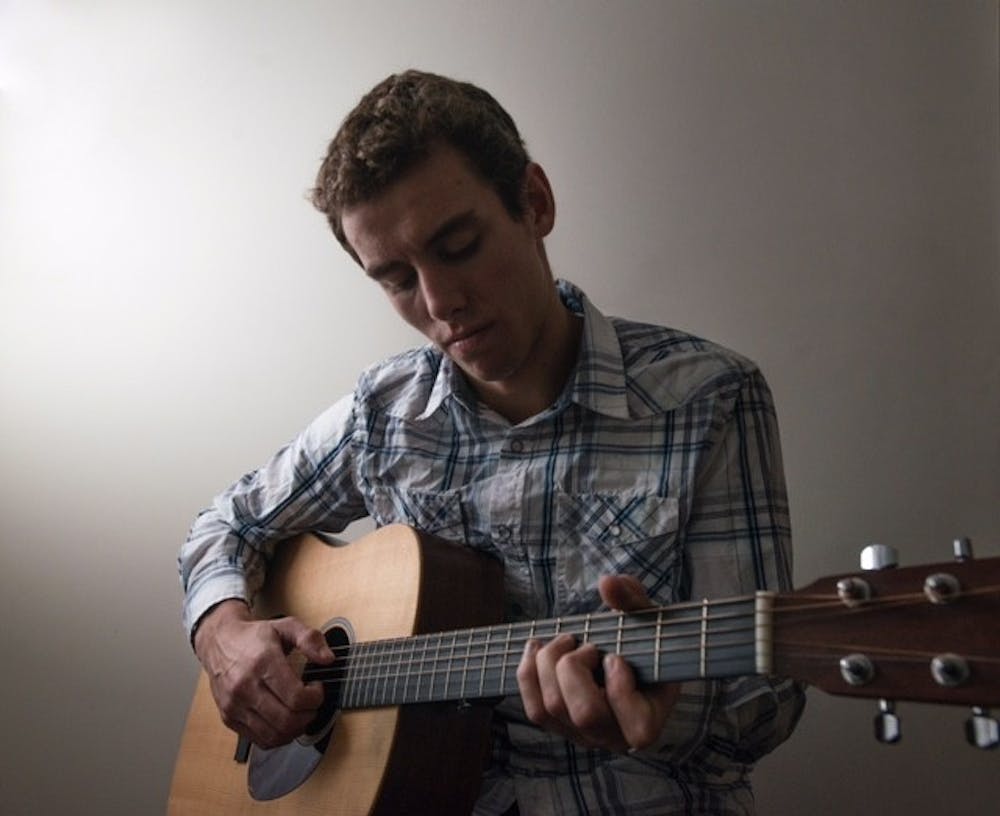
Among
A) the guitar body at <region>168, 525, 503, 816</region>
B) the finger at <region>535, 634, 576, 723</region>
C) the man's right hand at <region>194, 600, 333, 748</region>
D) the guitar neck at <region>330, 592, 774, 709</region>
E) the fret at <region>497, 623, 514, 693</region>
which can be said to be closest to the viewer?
the guitar neck at <region>330, 592, 774, 709</region>

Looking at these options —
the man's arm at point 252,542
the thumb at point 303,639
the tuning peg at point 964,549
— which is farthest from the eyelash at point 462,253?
the tuning peg at point 964,549

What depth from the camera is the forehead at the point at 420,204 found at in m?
1.07

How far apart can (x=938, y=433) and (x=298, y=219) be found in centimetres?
107

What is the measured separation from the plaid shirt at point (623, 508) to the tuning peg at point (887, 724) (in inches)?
13.8

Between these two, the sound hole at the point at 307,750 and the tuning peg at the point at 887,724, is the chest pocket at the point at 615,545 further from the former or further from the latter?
the tuning peg at the point at 887,724

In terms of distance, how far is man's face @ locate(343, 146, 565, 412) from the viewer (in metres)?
1.08

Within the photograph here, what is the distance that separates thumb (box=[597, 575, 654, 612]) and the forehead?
1.47 ft

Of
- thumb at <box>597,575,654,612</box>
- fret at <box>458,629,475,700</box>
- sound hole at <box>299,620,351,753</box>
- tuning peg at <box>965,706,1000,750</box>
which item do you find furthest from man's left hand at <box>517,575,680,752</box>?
sound hole at <box>299,620,351,753</box>

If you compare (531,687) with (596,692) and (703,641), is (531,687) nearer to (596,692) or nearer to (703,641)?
(596,692)

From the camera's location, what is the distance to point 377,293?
1659mm

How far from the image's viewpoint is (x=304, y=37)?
1707 millimetres

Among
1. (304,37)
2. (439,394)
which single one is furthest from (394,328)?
(304,37)

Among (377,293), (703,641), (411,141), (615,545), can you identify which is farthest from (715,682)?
(377,293)

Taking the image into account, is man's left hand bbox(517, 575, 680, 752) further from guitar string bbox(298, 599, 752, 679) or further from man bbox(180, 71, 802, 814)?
man bbox(180, 71, 802, 814)
